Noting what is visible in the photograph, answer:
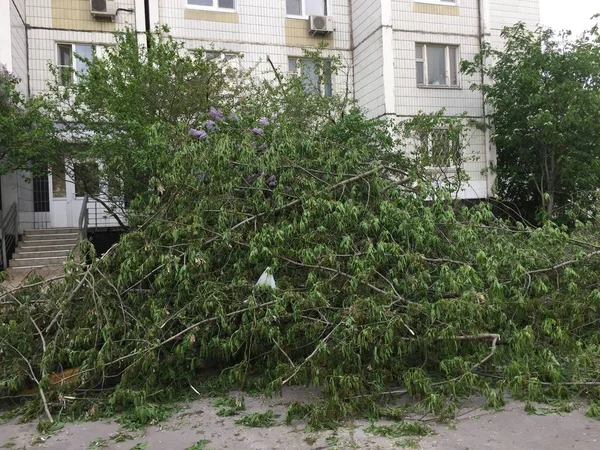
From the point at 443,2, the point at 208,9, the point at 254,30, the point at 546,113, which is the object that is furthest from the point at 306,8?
the point at 546,113

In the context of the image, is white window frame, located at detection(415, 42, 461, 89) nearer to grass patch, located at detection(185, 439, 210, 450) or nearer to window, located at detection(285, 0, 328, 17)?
window, located at detection(285, 0, 328, 17)

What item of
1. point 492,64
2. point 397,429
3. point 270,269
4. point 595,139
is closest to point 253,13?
point 492,64

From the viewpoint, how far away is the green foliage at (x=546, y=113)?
13.4 m

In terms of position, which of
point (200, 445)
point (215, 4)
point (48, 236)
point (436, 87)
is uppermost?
point (215, 4)

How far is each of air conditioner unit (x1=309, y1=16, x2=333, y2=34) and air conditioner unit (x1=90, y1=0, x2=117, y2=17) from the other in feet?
18.5

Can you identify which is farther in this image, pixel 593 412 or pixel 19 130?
pixel 19 130

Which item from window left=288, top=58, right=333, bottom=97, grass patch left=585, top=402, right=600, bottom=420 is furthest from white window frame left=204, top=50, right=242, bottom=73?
grass patch left=585, top=402, right=600, bottom=420

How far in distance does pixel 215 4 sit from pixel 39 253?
8.49 meters

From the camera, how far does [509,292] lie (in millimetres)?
5602

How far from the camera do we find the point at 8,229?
13219mm

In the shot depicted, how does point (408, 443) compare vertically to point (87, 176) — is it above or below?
below

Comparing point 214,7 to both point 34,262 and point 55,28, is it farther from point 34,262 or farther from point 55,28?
point 34,262

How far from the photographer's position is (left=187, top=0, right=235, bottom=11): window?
51.4 feet

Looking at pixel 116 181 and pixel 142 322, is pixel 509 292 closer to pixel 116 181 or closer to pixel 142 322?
pixel 142 322
